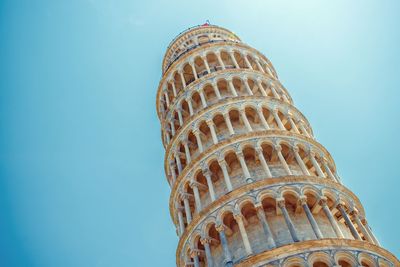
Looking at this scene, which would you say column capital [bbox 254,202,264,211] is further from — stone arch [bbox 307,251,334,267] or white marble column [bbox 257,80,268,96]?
white marble column [bbox 257,80,268,96]

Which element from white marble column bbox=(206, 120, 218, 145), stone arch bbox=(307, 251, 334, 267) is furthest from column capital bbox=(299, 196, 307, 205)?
white marble column bbox=(206, 120, 218, 145)

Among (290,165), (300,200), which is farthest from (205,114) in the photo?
(300,200)

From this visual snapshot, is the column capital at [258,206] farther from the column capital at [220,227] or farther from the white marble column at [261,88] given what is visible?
the white marble column at [261,88]

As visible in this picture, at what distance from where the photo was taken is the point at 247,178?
20203 mm

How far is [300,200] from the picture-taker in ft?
61.4

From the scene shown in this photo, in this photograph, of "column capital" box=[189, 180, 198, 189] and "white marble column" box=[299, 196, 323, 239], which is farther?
"column capital" box=[189, 180, 198, 189]

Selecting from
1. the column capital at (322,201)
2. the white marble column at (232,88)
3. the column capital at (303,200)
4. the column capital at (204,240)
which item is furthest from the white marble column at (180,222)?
the white marble column at (232,88)

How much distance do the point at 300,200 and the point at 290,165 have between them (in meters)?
3.43

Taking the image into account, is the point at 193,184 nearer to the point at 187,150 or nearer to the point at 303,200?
the point at 187,150

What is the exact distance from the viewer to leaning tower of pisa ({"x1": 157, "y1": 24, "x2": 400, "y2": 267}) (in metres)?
17.2

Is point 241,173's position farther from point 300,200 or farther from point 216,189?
point 300,200

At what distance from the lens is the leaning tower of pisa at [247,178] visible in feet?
56.6

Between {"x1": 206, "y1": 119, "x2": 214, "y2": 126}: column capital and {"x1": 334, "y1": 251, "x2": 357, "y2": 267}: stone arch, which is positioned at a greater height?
{"x1": 206, "y1": 119, "x2": 214, "y2": 126}: column capital

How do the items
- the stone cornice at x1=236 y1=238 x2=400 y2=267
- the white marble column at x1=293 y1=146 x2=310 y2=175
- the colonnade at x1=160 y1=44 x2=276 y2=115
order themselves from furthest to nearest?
the colonnade at x1=160 y1=44 x2=276 y2=115
the white marble column at x1=293 y1=146 x2=310 y2=175
the stone cornice at x1=236 y1=238 x2=400 y2=267
